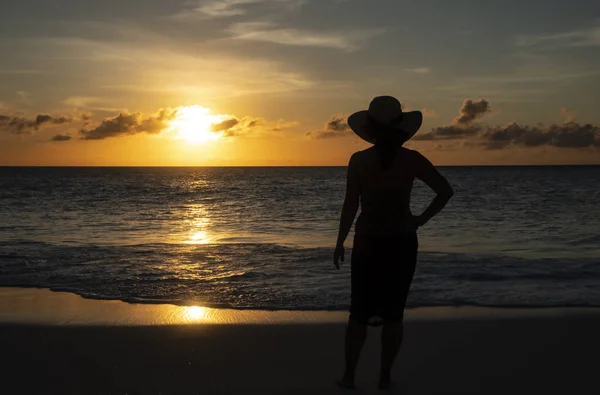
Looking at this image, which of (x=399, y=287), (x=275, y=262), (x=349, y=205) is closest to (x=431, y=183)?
(x=349, y=205)

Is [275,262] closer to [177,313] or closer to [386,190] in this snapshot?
[177,313]

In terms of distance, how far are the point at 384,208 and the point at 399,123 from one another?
1.82 feet

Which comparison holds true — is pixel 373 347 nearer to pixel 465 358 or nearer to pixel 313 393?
pixel 465 358

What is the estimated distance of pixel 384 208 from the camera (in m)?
4.18

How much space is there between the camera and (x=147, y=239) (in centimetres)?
1659

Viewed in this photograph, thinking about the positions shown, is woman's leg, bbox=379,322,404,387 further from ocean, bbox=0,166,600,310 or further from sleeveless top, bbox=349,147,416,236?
ocean, bbox=0,166,600,310

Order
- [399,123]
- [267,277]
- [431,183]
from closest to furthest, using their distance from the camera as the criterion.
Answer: [399,123] → [431,183] → [267,277]

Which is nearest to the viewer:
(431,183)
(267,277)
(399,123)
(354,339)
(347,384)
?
(399,123)

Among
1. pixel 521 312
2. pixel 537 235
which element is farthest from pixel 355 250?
pixel 537 235

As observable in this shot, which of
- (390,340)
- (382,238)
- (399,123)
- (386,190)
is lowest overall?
(390,340)

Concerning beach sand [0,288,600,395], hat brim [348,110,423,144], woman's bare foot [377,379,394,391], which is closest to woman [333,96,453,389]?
hat brim [348,110,423,144]

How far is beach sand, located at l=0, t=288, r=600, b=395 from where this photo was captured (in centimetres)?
484

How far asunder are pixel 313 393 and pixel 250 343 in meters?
1.51

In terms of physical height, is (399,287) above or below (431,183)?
below
